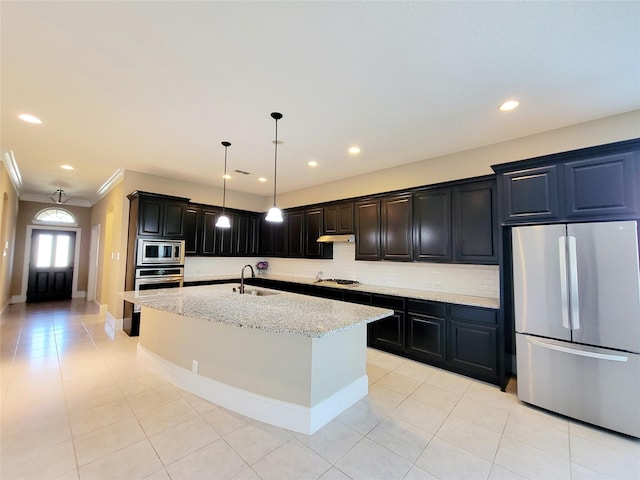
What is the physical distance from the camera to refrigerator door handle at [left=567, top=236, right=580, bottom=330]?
244cm

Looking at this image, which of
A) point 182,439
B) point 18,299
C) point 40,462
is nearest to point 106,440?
point 40,462

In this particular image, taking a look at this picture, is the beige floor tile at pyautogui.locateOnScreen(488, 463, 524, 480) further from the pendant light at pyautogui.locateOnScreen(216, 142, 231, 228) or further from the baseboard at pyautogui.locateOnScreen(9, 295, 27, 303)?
the baseboard at pyautogui.locateOnScreen(9, 295, 27, 303)

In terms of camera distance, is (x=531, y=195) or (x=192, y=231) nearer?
(x=531, y=195)

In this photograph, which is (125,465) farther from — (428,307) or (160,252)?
(160,252)

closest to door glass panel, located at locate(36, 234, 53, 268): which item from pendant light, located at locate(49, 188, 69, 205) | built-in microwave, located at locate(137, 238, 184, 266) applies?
pendant light, located at locate(49, 188, 69, 205)

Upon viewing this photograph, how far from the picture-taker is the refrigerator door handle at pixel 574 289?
2.44 meters

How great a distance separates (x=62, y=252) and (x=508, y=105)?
1081 centimetres

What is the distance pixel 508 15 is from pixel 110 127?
394 cm

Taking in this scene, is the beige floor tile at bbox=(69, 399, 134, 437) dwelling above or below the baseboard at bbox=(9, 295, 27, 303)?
below

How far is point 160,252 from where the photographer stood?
476cm

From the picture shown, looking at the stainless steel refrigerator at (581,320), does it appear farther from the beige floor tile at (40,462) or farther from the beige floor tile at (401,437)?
the beige floor tile at (40,462)

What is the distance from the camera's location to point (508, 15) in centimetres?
168

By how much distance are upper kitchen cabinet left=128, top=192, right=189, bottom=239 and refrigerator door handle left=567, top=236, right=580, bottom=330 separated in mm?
5430

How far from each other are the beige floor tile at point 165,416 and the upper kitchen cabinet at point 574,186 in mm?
3626
